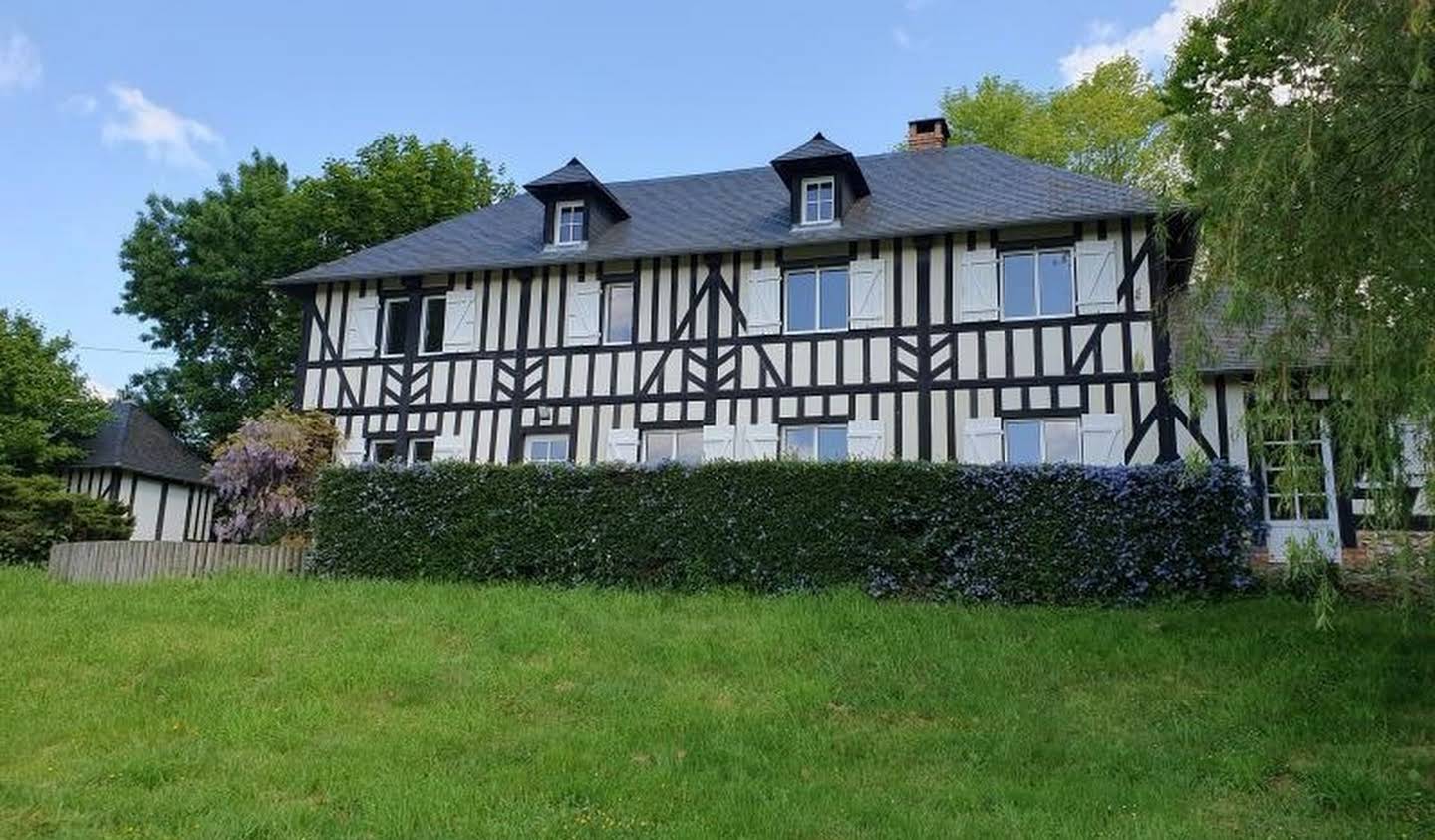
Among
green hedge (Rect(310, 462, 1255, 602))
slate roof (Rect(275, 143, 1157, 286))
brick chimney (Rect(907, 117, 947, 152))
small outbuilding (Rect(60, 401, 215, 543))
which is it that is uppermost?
brick chimney (Rect(907, 117, 947, 152))

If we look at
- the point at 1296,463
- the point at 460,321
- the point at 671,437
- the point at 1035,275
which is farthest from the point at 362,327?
the point at 1296,463

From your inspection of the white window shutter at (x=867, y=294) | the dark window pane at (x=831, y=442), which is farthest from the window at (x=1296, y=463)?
the white window shutter at (x=867, y=294)

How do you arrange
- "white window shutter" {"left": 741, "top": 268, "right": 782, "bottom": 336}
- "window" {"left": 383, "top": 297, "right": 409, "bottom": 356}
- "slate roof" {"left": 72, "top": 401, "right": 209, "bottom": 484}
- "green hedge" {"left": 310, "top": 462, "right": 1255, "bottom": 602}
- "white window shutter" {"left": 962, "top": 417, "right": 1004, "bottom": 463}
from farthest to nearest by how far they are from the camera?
"slate roof" {"left": 72, "top": 401, "right": 209, "bottom": 484}, "window" {"left": 383, "top": 297, "right": 409, "bottom": 356}, "white window shutter" {"left": 741, "top": 268, "right": 782, "bottom": 336}, "white window shutter" {"left": 962, "top": 417, "right": 1004, "bottom": 463}, "green hedge" {"left": 310, "top": 462, "right": 1255, "bottom": 602}

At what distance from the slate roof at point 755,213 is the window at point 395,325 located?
0.49 metres

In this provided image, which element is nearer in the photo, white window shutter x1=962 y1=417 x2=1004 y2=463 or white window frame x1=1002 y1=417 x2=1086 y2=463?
white window frame x1=1002 y1=417 x2=1086 y2=463

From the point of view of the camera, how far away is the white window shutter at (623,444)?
46.8 feet

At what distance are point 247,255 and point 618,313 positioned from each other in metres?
12.3

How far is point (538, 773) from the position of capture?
5.66 meters

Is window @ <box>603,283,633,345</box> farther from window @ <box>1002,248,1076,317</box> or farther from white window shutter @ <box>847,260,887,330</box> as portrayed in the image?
window @ <box>1002,248,1076,317</box>

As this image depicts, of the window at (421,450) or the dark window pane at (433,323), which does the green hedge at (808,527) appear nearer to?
the window at (421,450)

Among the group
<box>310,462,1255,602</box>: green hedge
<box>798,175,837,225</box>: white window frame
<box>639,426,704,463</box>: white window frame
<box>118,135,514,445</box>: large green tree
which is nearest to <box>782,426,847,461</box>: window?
<box>639,426,704,463</box>: white window frame

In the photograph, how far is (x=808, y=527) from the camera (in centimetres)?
1071

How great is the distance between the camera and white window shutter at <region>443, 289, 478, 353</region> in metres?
15.3

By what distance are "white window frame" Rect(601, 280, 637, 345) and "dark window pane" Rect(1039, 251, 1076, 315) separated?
509cm
